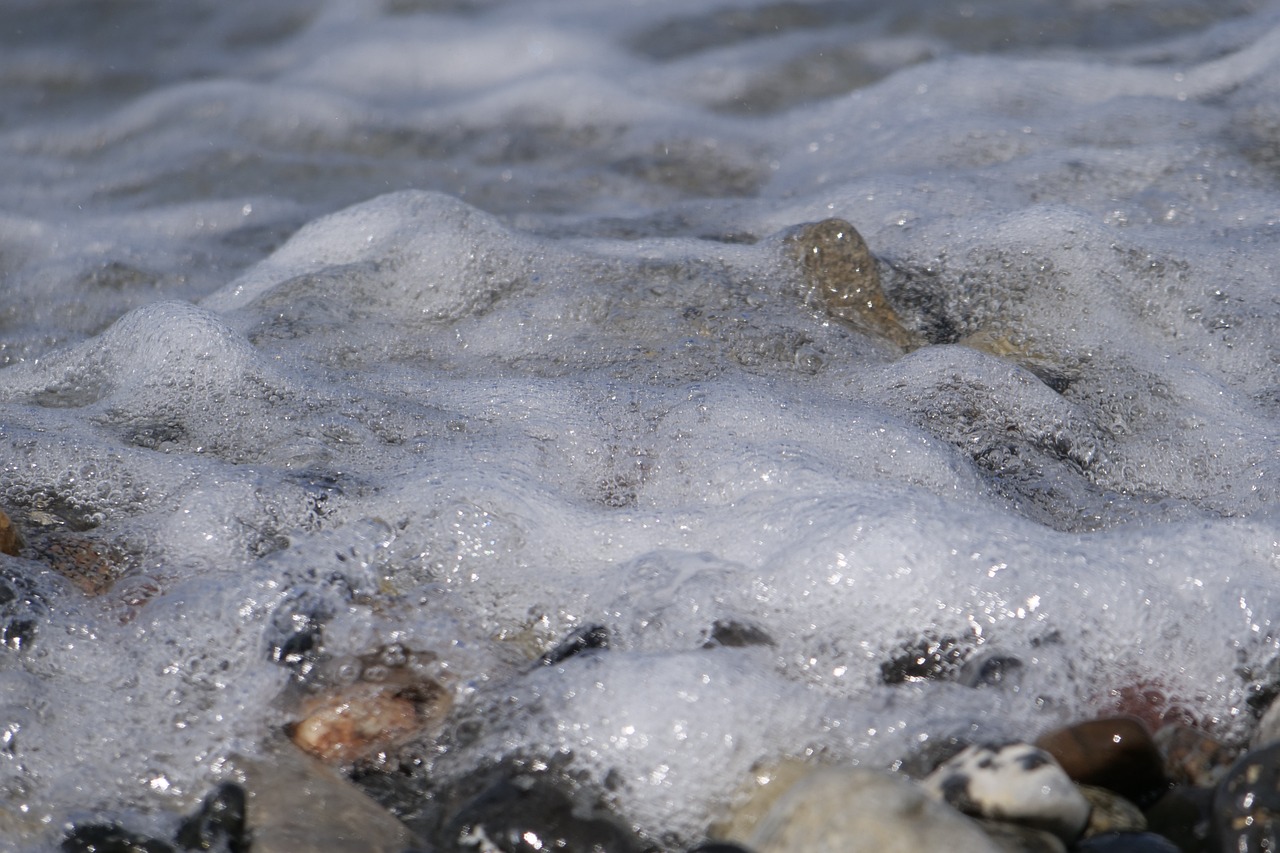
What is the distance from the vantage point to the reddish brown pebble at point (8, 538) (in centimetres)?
236

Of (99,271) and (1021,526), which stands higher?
(1021,526)

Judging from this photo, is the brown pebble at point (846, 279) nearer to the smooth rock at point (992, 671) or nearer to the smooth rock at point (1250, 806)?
the smooth rock at point (992, 671)

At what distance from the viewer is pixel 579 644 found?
2.18m

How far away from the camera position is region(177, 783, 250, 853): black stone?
184 centimetres

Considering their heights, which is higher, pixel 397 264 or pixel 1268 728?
pixel 1268 728

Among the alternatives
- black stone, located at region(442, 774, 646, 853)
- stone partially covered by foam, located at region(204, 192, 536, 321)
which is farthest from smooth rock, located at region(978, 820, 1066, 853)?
stone partially covered by foam, located at region(204, 192, 536, 321)

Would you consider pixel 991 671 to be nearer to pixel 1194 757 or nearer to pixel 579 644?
pixel 1194 757

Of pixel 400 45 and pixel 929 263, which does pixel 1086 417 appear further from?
pixel 400 45

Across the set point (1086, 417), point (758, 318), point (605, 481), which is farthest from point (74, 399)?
point (1086, 417)

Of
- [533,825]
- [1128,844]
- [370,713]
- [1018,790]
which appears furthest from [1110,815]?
[370,713]

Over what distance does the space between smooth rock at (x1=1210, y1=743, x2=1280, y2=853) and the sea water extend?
327 mm

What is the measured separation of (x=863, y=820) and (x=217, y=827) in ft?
3.14

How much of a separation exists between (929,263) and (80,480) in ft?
7.64

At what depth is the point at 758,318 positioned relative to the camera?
11.0 ft
